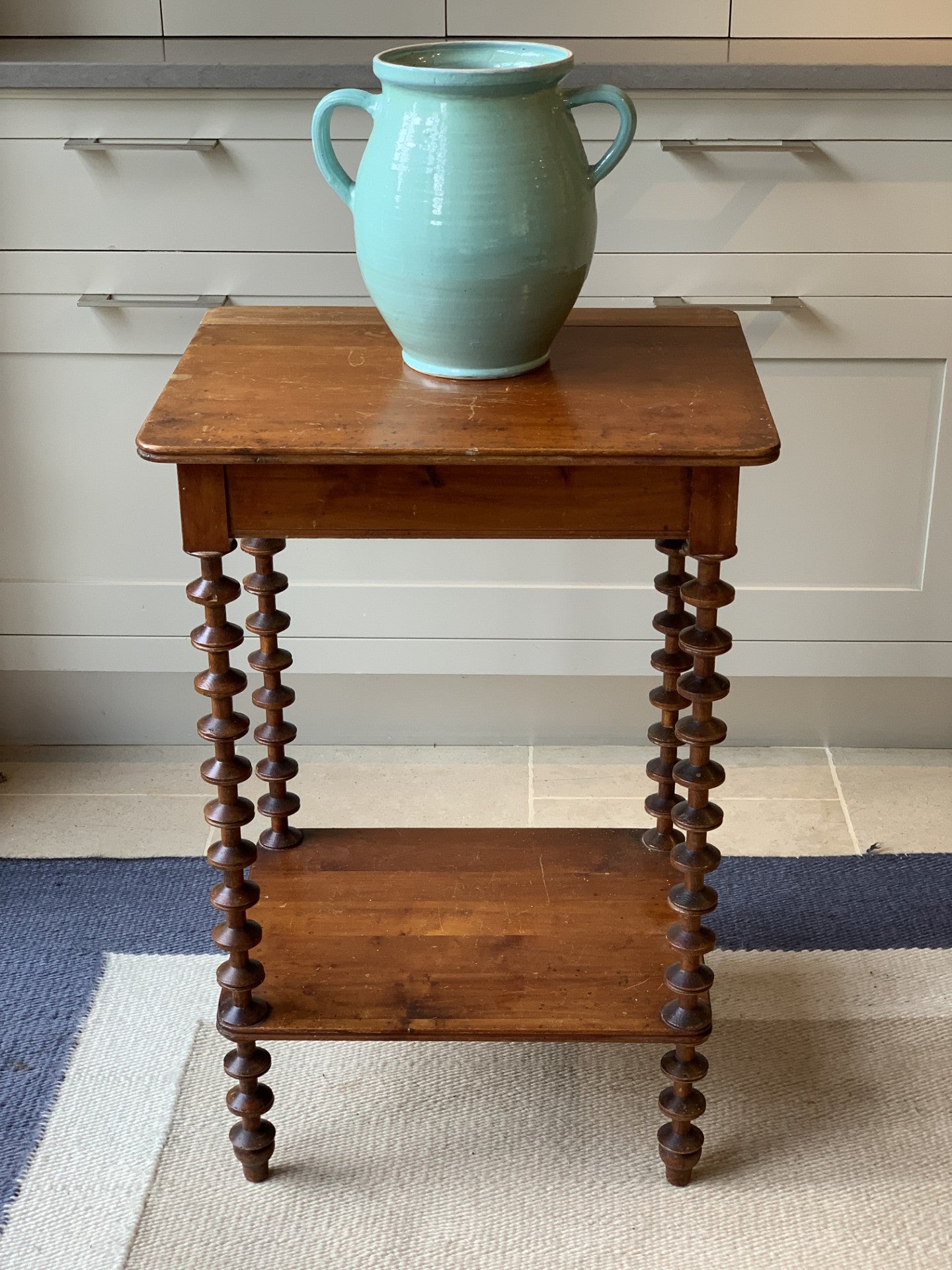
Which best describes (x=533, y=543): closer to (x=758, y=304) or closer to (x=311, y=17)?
(x=758, y=304)

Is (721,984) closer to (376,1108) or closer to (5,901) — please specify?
(376,1108)

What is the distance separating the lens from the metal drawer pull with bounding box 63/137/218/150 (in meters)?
1.69

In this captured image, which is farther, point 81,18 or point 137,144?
point 81,18

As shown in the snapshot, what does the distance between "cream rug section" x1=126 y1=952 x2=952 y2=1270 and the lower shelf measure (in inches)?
7.0

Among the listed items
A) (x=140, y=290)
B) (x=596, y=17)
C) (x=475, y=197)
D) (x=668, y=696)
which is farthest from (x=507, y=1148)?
(x=596, y=17)

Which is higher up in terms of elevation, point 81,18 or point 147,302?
point 81,18

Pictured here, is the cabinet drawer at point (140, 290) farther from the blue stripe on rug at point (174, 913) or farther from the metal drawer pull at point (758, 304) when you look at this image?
the blue stripe on rug at point (174, 913)

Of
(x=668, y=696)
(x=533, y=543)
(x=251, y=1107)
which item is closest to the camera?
(x=251, y=1107)

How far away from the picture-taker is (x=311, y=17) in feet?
6.73

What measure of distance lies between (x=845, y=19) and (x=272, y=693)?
4.52 ft

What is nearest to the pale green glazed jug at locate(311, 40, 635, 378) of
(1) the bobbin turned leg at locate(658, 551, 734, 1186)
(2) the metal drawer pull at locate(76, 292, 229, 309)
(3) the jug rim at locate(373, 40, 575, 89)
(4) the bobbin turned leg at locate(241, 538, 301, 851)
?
(3) the jug rim at locate(373, 40, 575, 89)

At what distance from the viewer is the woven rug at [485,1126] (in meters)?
1.30

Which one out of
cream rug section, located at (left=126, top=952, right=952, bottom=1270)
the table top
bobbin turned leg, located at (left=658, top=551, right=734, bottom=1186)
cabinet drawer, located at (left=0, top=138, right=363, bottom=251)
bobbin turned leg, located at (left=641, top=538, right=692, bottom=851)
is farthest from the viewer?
cabinet drawer, located at (left=0, top=138, right=363, bottom=251)

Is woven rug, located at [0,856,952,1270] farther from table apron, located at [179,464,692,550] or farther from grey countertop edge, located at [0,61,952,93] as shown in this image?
grey countertop edge, located at [0,61,952,93]
